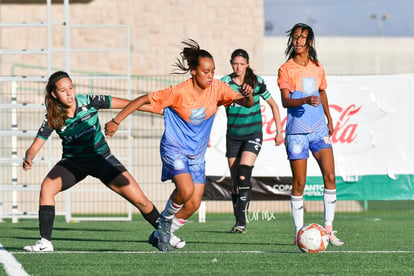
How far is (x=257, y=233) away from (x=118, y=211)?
21.6 ft

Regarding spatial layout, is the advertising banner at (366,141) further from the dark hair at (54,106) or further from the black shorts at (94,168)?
the dark hair at (54,106)

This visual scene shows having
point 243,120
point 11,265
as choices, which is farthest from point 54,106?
point 243,120

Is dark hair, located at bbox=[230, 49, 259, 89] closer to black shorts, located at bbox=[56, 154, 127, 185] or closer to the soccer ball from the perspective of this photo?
black shorts, located at bbox=[56, 154, 127, 185]

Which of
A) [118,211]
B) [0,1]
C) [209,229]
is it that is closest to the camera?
[209,229]

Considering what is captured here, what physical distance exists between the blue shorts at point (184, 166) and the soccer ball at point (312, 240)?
3.70 feet

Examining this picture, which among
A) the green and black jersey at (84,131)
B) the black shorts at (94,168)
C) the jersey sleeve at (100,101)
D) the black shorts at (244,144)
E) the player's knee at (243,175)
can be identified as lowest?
the player's knee at (243,175)

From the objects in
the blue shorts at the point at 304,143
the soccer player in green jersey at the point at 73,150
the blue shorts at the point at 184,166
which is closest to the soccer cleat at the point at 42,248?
the soccer player in green jersey at the point at 73,150

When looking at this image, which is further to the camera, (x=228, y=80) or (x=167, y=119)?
(x=228, y=80)

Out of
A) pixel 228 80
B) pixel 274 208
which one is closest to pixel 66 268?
pixel 228 80

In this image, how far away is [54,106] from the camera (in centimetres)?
976

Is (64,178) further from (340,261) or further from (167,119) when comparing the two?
(340,261)

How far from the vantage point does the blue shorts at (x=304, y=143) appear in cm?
1034

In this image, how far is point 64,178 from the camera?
9.96m

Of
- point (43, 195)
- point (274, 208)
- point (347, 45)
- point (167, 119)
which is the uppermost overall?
point (347, 45)
